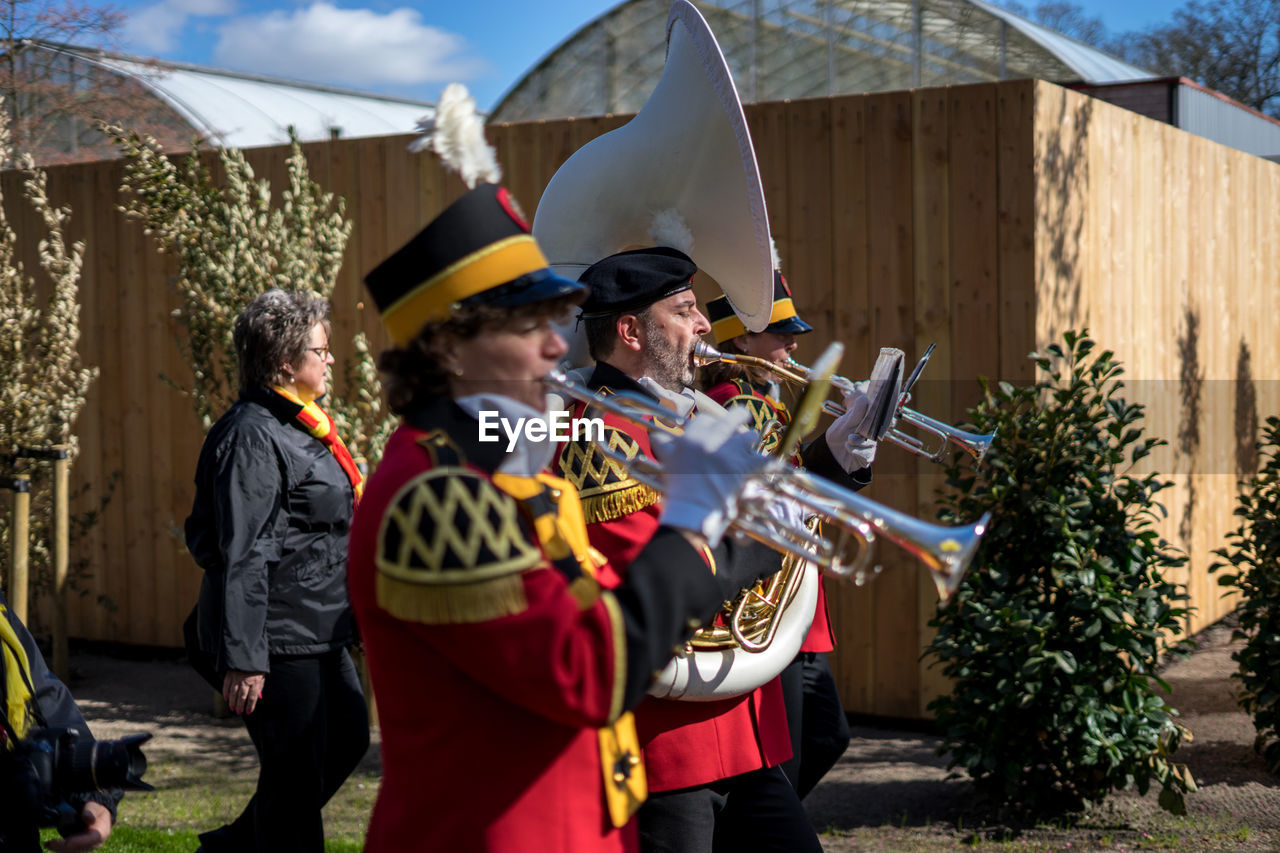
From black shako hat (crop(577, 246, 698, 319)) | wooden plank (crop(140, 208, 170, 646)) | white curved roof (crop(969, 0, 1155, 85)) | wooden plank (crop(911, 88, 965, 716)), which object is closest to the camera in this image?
black shako hat (crop(577, 246, 698, 319))

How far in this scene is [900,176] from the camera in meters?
5.87

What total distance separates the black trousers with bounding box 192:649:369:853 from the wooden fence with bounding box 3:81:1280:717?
2.00 meters

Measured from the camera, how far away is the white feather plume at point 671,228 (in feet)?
10.5

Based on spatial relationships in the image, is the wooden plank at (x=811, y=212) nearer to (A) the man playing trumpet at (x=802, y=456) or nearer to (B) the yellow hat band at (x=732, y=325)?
(A) the man playing trumpet at (x=802, y=456)

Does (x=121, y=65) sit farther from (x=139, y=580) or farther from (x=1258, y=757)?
(x=1258, y=757)

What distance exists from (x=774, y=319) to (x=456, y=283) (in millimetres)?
2763

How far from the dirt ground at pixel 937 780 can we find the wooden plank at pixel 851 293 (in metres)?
0.30

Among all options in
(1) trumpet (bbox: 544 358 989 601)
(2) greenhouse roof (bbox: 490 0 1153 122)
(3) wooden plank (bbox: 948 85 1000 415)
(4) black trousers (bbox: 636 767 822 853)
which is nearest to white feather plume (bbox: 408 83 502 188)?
(1) trumpet (bbox: 544 358 989 601)

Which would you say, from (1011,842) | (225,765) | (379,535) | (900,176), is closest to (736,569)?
(379,535)

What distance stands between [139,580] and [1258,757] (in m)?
6.09

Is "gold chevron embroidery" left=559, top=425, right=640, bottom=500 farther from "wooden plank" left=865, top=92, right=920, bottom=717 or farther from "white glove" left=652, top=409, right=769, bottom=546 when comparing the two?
"wooden plank" left=865, top=92, right=920, bottom=717

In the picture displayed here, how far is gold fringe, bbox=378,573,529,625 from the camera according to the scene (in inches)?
65.3

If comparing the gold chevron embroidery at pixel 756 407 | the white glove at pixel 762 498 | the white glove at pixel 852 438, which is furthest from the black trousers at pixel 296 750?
the white glove at pixel 762 498

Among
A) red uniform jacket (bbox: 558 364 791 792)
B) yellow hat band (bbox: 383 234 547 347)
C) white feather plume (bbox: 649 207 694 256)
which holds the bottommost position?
red uniform jacket (bbox: 558 364 791 792)
